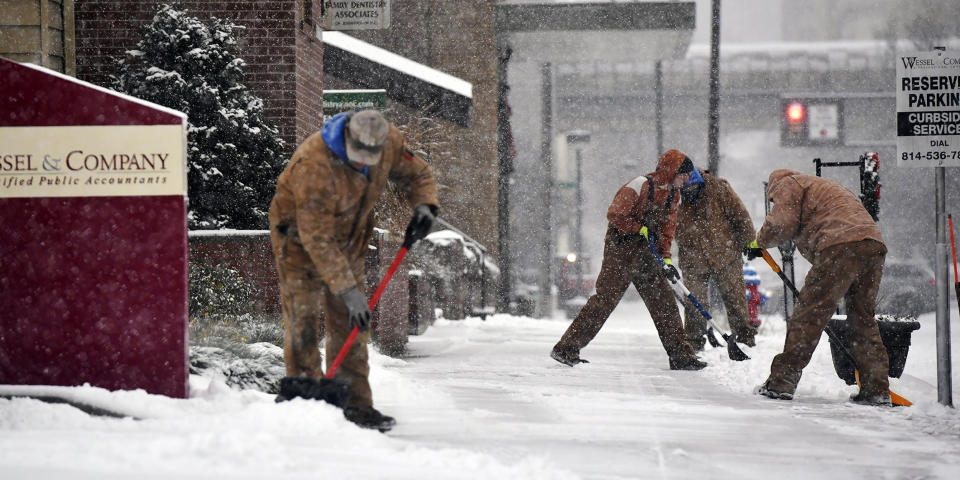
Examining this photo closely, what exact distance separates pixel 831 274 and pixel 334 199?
11.5 ft

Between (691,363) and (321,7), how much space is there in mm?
5987

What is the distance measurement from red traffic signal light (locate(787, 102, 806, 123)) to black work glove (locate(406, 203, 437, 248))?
48.2 ft

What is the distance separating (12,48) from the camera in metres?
9.61

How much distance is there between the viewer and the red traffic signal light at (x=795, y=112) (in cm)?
1895

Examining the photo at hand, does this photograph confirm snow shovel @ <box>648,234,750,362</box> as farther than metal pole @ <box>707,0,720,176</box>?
No

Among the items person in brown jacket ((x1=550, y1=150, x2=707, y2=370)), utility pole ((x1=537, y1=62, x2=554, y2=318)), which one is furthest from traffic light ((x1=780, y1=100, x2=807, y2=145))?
person in brown jacket ((x1=550, y1=150, x2=707, y2=370))

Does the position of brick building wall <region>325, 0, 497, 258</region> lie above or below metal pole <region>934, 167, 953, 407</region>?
above

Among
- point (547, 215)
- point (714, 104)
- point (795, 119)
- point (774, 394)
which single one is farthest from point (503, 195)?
point (774, 394)

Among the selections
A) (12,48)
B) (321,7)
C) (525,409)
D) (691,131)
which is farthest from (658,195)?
(691,131)

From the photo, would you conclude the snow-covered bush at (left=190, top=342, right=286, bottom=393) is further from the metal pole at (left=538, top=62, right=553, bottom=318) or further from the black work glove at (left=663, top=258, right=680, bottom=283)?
the metal pole at (left=538, top=62, right=553, bottom=318)

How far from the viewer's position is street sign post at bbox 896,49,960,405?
7035mm

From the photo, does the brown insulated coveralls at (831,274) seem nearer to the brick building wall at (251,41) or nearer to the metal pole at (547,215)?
the brick building wall at (251,41)

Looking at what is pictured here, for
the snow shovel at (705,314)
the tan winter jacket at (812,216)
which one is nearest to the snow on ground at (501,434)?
the tan winter jacket at (812,216)

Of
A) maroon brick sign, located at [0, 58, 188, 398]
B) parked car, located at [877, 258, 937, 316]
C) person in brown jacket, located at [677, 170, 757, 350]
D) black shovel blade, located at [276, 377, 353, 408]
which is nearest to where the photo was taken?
black shovel blade, located at [276, 377, 353, 408]
